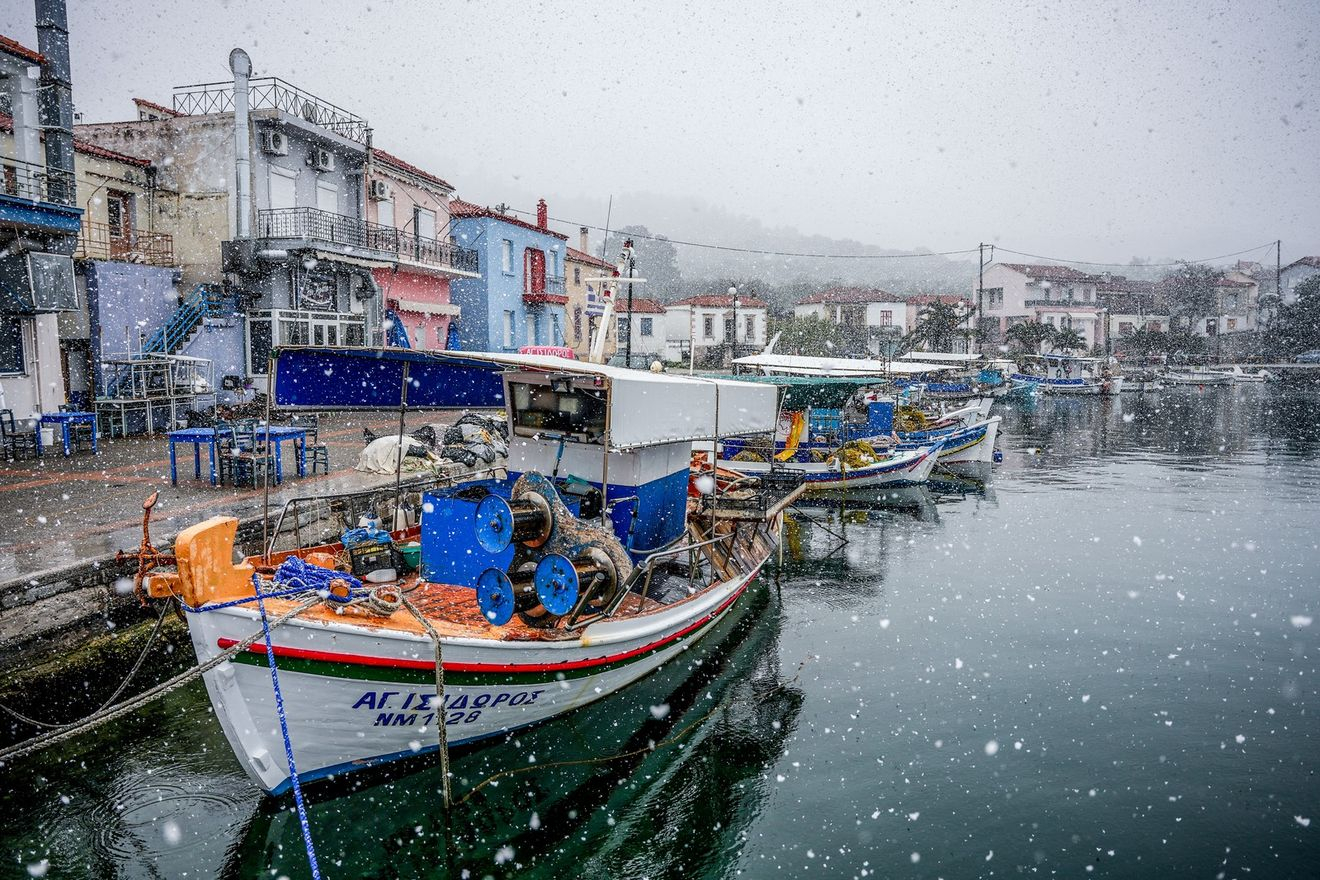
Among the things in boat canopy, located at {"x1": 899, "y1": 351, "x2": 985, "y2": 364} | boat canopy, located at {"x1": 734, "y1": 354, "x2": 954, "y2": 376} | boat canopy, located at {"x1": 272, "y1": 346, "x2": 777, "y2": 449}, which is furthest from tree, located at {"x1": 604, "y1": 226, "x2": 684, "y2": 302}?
boat canopy, located at {"x1": 272, "y1": 346, "x2": 777, "y2": 449}

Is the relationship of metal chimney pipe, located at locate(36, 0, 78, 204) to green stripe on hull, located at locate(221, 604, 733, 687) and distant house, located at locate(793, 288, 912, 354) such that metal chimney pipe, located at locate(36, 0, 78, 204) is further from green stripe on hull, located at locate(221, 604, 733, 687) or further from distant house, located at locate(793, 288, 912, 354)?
distant house, located at locate(793, 288, 912, 354)

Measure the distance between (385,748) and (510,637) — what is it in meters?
1.53

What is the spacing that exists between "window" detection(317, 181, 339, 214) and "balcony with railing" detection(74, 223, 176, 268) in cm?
474

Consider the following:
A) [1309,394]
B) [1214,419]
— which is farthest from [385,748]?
[1309,394]

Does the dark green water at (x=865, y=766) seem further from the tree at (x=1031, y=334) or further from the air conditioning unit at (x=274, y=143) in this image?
the tree at (x=1031, y=334)

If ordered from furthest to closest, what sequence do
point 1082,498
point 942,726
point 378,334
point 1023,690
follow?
point 378,334, point 1082,498, point 1023,690, point 942,726

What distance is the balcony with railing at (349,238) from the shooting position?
23.2 m

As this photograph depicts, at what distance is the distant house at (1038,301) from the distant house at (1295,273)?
28.2m

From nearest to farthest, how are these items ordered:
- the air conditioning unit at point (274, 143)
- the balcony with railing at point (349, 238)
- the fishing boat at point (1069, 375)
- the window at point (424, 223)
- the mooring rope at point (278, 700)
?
the mooring rope at point (278, 700), the air conditioning unit at point (274, 143), the balcony with railing at point (349, 238), the window at point (424, 223), the fishing boat at point (1069, 375)

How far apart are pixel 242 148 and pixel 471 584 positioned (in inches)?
771

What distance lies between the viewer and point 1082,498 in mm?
22547

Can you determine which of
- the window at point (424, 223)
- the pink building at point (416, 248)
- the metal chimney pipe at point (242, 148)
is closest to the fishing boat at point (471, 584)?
the metal chimney pipe at point (242, 148)

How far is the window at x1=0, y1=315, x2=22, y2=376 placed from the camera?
16422 millimetres

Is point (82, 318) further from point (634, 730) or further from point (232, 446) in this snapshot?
point (634, 730)
